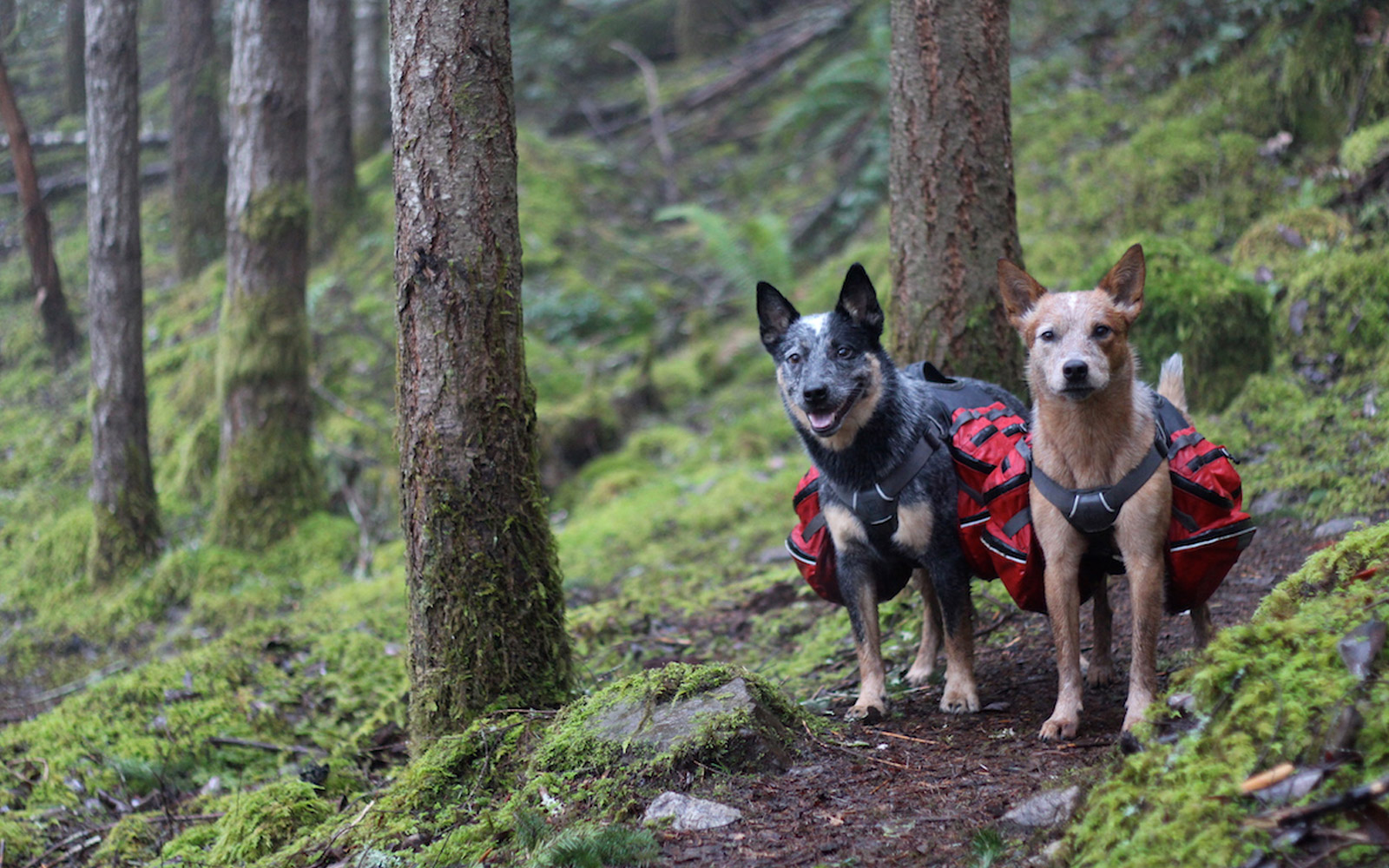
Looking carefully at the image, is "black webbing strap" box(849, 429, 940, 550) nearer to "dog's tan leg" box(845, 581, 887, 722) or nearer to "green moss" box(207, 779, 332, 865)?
"dog's tan leg" box(845, 581, 887, 722)

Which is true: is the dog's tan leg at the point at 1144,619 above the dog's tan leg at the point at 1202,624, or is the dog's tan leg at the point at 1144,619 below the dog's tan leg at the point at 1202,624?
above

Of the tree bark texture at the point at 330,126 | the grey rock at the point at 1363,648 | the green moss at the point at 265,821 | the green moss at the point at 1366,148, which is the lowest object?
the green moss at the point at 265,821

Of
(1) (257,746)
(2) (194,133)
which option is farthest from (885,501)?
(2) (194,133)

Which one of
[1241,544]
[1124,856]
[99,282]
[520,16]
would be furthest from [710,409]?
[520,16]

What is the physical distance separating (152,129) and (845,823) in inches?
900

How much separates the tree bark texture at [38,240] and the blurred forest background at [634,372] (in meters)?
0.49

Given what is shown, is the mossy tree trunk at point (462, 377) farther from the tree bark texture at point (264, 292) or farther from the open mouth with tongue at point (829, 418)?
the tree bark texture at point (264, 292)

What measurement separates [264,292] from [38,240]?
6375mm

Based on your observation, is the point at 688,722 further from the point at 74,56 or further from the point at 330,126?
the point at 74,56

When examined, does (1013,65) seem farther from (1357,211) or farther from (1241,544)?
(1241,544)

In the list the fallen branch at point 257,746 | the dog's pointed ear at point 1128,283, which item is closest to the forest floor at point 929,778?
the dog's pointed ear at point 1128,283

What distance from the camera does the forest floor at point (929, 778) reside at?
10.6 feet

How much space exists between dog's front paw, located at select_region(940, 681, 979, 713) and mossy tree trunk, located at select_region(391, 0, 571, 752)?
6.27 feet

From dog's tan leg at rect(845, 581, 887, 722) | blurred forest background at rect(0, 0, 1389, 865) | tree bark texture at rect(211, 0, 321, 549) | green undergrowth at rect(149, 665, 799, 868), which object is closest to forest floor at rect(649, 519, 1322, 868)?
dog's tan leg at rect(845, 581, 887, 722)
